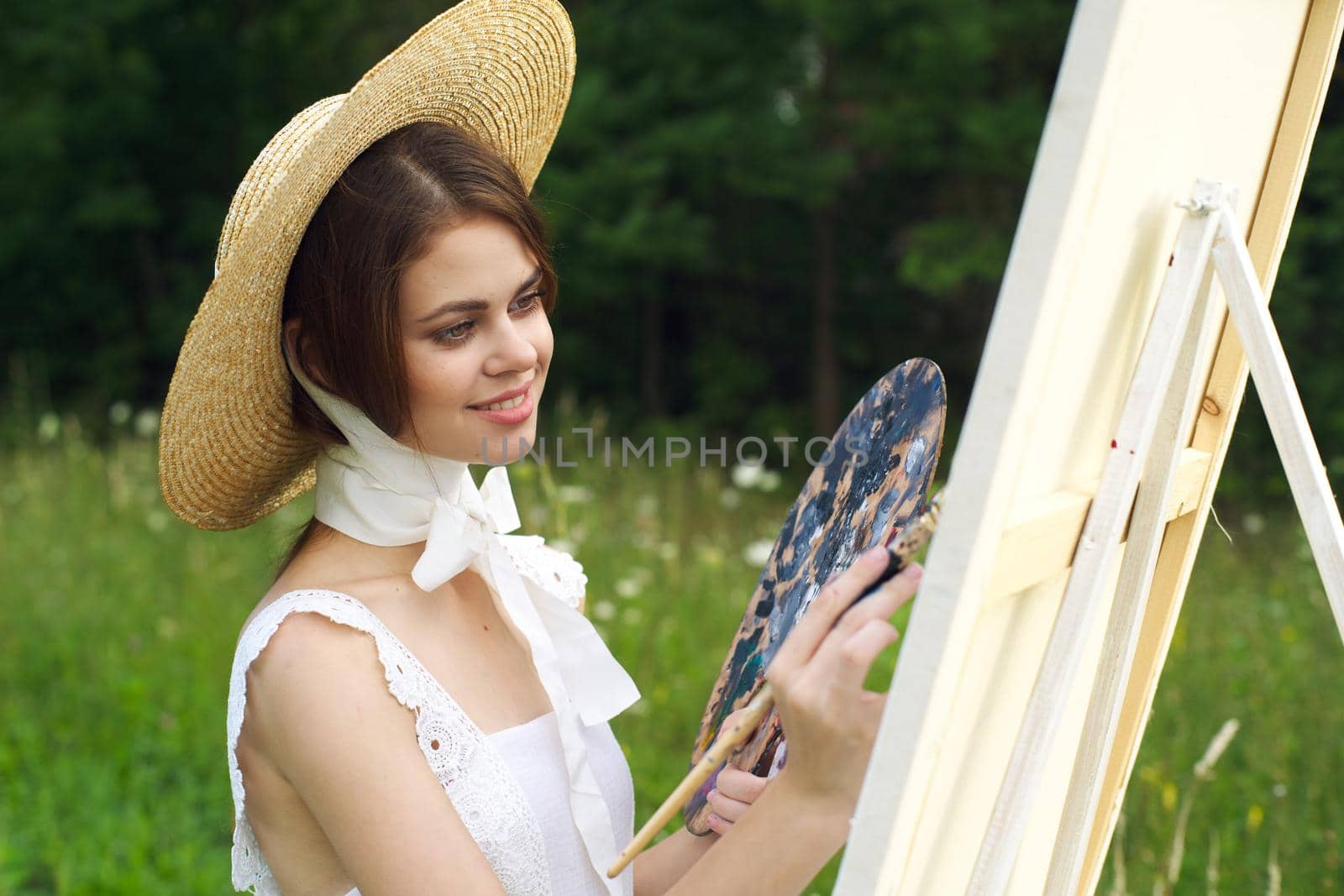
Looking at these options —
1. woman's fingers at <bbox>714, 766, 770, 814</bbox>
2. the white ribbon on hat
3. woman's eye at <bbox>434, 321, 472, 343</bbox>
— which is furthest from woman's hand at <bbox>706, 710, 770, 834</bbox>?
woman's eye at <bbox>434, 321, 472, 343</bbox>

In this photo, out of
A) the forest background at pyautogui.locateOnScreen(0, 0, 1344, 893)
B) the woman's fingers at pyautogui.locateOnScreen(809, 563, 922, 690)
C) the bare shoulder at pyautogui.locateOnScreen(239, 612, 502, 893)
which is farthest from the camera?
the forest background at pyautogui.locateOnScreen(0, 0, 1344, 893)

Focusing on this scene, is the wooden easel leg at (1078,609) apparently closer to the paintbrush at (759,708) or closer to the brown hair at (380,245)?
the paintbrush at (759,708)

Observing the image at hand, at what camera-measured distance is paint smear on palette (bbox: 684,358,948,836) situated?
112cm

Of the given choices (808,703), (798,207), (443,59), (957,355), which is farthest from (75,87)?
(808,703)

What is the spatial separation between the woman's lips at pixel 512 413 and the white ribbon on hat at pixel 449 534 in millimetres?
131

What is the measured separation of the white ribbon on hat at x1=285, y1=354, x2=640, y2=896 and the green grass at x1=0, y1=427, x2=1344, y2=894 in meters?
0.39

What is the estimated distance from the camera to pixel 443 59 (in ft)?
5.22

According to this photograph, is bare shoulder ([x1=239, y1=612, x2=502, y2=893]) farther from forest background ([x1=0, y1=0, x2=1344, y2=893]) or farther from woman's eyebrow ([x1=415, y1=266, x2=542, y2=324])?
forest background ([x1=0, y1=0, x2=1344, y2=893])

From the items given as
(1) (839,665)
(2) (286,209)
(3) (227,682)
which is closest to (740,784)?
(1) (839,665)

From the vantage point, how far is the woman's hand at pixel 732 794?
1340 mm

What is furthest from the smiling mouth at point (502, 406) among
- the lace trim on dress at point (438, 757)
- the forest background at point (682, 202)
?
the forest background at point (682, 202)

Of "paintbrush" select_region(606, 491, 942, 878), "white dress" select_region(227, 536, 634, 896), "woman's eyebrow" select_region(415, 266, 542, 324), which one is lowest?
"white dress" select_region(227, 536, 634, 896)

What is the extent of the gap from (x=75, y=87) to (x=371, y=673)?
11.8 m

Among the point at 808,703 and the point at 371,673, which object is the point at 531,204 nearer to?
the point at 371,673
